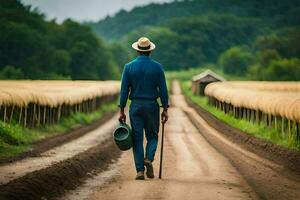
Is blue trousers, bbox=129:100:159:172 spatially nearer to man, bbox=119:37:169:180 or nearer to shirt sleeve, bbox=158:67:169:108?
man, bbox=119:37:169:180

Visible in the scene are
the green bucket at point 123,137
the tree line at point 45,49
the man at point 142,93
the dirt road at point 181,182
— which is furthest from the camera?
the tree line at point 45,49

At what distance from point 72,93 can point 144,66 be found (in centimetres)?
2902

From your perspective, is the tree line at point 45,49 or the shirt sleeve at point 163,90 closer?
the shirt sleeve at point 163,90

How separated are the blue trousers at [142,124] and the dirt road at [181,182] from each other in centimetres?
51

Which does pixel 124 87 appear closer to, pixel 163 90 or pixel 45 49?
pixel 163 90

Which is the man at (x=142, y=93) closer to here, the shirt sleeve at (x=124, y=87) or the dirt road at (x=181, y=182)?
the shirt sleeve at (x=124, y=87)

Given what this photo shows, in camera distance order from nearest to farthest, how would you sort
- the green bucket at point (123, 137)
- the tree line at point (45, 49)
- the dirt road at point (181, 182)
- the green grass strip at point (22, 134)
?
the dirt road at point (181, 182)
the green bucket at point (123, 137)
the green grass strip at point (22, 134)
the tree line at point (45, 49)

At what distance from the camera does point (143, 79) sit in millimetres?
14422

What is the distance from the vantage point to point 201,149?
23.5m

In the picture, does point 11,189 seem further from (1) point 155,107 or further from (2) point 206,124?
(2) point 206,124

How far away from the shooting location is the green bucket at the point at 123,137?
14.3m

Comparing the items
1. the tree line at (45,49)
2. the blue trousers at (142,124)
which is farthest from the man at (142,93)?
the tree line at (45,49)

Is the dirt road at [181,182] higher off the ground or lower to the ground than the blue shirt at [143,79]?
lower

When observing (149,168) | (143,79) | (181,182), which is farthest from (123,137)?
(181,182)
